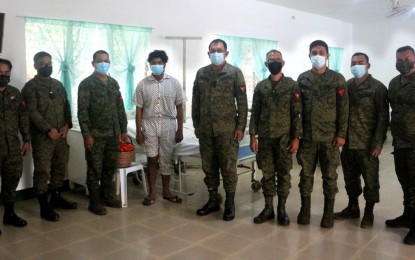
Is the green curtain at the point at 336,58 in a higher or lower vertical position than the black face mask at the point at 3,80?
higher

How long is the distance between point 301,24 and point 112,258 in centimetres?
713

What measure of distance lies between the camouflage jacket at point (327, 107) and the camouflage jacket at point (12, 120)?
2441 mm

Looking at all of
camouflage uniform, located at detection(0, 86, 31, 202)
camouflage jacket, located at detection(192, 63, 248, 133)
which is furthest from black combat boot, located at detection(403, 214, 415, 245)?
camouflage uniform, located at detection(0, 86, 31, 202)

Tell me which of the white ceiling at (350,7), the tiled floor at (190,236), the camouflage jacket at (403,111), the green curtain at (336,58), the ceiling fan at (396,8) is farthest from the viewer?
the green curtain at (336,58)

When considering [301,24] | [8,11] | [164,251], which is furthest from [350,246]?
[301,24]

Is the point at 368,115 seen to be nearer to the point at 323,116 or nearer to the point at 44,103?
the point at 323,116

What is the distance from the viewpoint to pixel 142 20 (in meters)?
5.40

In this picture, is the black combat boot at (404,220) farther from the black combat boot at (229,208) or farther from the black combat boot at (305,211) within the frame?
the black combat boot at (229,208)

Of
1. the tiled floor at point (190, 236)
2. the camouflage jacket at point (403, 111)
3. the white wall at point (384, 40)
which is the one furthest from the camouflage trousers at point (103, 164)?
the white wall at point (384, 40)

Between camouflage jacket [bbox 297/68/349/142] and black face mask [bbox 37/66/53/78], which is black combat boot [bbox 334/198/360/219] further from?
black face mask [bbox 37/66/53/78]

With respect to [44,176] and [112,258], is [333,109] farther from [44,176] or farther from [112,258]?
[44,176]

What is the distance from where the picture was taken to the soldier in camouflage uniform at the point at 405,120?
2.95 meters

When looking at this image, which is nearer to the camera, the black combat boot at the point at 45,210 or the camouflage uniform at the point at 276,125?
the camouflage uniform at the point at 276,125

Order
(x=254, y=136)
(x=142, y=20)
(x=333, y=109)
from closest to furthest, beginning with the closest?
(x=333, y=109), (x=254, y=136), (x=142, y=20)
